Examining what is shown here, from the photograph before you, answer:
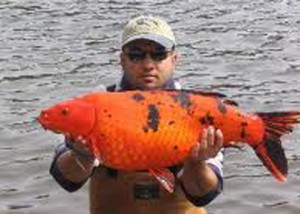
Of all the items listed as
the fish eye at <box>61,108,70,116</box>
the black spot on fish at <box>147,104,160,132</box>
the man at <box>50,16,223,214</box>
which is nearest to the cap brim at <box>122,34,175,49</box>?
the man at <box>50,16,223,214</box>

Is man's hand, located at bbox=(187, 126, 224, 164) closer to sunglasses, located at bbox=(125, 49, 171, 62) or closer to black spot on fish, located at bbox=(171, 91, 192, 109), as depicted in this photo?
black spot on fish, located at bbox=(171, 91, 192, 109)

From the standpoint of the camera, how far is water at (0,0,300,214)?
9.14m

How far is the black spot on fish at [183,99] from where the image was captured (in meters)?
5.28

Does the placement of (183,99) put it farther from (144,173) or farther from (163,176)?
(144,173)

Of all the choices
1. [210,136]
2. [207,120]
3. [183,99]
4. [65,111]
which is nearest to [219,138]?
[210,136]

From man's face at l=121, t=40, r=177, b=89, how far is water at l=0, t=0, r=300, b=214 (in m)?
3.04

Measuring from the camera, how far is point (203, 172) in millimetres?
5625

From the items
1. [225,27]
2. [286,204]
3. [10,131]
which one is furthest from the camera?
[225,27]

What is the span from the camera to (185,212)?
6301mm

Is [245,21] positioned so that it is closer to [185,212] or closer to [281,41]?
[281,41]

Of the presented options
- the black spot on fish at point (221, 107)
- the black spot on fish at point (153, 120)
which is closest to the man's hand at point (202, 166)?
the black spot on fish at point (221, 107)

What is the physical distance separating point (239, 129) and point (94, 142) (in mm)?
903

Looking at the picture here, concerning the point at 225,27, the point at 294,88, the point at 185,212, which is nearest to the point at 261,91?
the point at 294,88

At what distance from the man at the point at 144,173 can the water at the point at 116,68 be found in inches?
99.0
